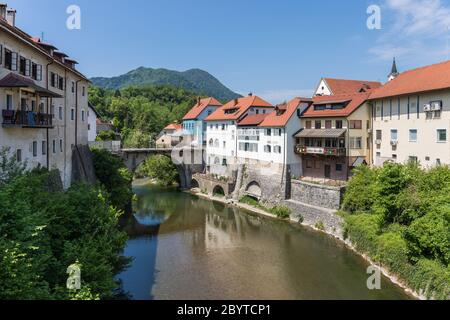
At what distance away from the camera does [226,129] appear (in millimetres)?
54938

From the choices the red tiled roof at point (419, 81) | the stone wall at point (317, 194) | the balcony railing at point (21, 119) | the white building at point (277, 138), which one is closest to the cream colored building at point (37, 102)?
the balcony railing at point (21, 119)

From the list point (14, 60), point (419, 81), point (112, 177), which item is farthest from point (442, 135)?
point (14, 60)

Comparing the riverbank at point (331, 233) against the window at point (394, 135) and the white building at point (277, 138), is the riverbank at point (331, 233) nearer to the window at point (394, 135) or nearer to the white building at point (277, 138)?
the white building at point (277, 138)

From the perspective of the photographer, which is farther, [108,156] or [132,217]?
[132,217]

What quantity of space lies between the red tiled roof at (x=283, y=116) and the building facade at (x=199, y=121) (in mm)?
18886

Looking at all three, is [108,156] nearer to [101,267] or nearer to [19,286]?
[101,267]

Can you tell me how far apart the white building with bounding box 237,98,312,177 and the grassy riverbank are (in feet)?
34.6

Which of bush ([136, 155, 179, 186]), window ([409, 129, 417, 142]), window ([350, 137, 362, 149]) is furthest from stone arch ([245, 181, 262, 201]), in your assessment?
bush ([136, 155, 179, 186])

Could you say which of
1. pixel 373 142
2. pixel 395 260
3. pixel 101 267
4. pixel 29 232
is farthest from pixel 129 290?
pixel 373 142

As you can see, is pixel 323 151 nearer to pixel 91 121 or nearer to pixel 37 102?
pixel 37 102

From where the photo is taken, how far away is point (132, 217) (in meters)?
40.2

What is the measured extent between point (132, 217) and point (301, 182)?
19239 millimetres

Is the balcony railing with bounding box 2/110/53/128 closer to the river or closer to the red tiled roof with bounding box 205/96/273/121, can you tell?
the river

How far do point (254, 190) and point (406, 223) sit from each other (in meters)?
22.2
